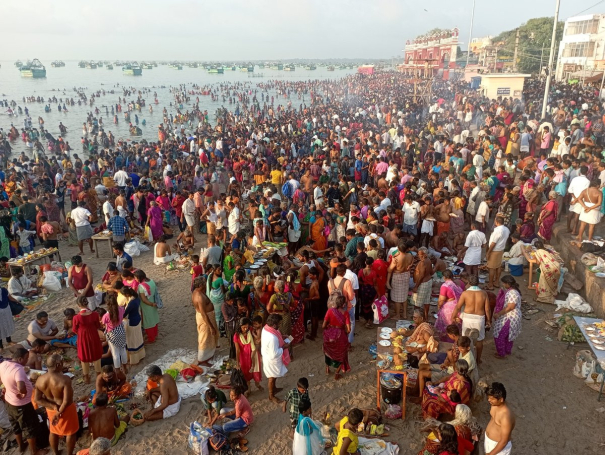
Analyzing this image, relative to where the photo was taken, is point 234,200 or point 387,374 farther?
point 234,200

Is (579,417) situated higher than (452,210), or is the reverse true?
(452,210)

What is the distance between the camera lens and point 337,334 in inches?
221

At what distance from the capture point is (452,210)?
8.88 meters

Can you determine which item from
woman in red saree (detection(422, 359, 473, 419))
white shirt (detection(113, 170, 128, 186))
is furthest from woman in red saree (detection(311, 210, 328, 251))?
white shirt (detection(113, 170, 128, 186))

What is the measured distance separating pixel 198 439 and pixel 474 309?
12.6 feet

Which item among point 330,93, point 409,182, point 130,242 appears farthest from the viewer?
point 330,93

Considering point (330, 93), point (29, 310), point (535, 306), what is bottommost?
point (29, 310)

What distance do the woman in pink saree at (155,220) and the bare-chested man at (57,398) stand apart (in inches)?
256

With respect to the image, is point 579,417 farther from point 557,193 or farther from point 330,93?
point 330,93

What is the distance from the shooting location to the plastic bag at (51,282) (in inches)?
342

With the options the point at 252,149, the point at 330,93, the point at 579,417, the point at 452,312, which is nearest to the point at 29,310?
the point at 452,312

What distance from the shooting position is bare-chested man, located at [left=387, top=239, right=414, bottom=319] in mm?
6711

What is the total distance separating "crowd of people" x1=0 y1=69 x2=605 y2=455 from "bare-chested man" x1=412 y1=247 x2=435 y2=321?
2 cm

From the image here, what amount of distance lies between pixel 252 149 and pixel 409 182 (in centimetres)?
901
